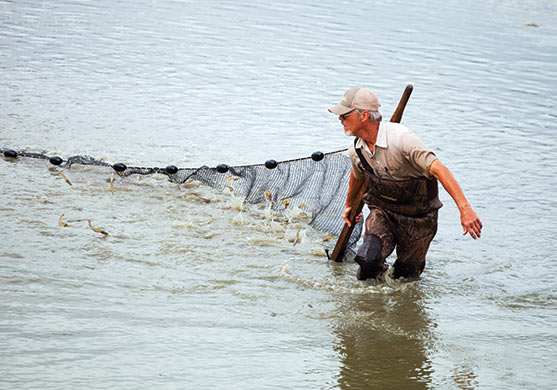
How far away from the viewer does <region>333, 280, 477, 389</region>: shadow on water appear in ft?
13.7

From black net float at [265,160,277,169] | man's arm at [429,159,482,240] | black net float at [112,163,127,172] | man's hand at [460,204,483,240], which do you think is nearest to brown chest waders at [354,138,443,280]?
man's arm at [429,159,482,240]

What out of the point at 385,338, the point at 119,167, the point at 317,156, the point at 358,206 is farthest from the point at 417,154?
the point at 119,167

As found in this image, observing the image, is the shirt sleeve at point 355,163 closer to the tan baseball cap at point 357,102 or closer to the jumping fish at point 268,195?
the tan baseball cap at point 357,102

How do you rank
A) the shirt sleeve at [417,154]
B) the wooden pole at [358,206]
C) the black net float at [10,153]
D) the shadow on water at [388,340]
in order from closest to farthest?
the shadow on water at [388,340], the shirt sleeve at [417,154], the wooden pole at [358,206], the black net float at [10,153]

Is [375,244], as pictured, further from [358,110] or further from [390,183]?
[358,110]

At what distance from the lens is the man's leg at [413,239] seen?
5367 millimetres

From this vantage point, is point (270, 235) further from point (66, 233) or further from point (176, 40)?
point (176, 40)

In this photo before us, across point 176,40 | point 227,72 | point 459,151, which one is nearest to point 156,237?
point 459,151

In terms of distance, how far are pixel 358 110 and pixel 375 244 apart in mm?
950

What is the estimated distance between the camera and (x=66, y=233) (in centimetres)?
602

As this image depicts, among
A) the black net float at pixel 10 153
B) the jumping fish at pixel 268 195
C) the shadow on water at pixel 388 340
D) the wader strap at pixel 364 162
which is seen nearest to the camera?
the shadow on water at pixel 388 340

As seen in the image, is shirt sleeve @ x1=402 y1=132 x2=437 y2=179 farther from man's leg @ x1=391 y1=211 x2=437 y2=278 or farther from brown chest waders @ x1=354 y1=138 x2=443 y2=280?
man's leg @ x1=391 y1=211 x2=437 y2=278

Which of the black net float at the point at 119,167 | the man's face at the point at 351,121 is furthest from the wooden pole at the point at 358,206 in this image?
the black net float at the point at 119,167

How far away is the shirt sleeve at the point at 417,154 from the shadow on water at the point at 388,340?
3.08 ft
